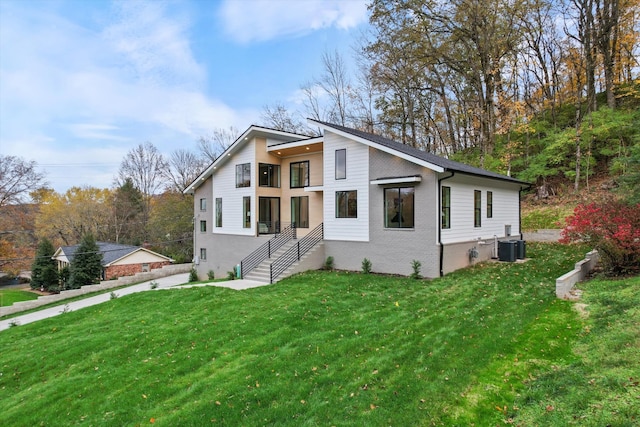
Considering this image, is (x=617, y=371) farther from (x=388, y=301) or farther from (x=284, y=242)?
(x=284, y=242)

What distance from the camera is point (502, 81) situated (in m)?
23.7

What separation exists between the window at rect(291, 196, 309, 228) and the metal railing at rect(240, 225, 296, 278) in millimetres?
718

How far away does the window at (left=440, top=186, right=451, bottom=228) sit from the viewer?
41.0 ft

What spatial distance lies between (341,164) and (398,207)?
3195mm

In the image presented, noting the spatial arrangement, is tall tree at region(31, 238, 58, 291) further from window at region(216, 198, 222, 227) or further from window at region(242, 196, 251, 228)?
window at region(242, 196, 251, 228)

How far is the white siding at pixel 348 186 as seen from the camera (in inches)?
541

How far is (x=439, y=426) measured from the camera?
371cm

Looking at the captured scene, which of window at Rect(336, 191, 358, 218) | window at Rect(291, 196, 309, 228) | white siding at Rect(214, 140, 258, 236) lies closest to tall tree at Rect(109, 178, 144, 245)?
white siding at Rect(214, 140, 258, 236)

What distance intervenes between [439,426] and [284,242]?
1363cm

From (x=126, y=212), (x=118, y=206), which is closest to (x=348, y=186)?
(x=126, y=212)

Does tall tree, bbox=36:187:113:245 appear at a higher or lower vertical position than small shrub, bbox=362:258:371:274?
higher

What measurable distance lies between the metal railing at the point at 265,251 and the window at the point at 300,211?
72 centimetres

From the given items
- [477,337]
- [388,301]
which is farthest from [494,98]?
[477,337]

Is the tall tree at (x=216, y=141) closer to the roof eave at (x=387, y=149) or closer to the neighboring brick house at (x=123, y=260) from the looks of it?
the neighboring brick house at (x=123, y=260)
